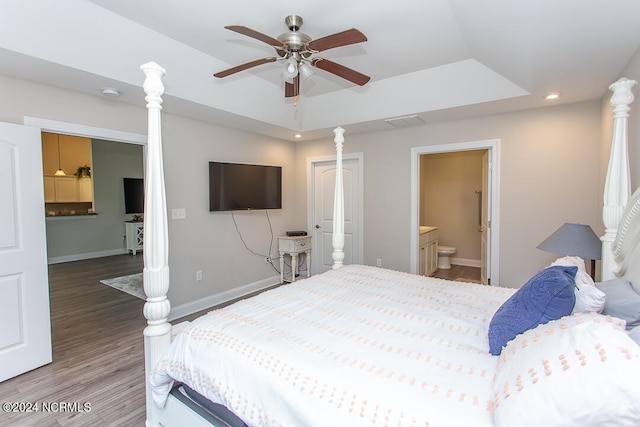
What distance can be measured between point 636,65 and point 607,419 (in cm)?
241

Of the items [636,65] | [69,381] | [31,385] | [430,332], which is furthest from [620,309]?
[31,385]

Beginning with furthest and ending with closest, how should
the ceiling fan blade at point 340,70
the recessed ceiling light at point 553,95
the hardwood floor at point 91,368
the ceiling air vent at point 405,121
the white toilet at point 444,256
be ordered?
the white toilet at point 444,256 → the ceiling air vent at point 405,121 → the recessed ceiling light at point 553,95 → the ceiling fan blade at point 340,70 → the hardwood floor at point 91,368

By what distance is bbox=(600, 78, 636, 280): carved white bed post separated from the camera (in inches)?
68.4

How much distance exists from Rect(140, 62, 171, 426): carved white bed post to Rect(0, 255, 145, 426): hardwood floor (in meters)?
0.74

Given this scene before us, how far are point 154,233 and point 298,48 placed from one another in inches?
59.0

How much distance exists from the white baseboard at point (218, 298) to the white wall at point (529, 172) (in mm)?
1965

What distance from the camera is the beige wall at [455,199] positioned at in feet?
19.1

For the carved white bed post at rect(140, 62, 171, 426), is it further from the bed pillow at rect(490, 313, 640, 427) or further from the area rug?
the area rug

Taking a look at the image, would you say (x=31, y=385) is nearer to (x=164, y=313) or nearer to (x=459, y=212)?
(x=164, y=313)

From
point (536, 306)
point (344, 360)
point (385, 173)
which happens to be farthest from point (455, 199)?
point (344, 360)

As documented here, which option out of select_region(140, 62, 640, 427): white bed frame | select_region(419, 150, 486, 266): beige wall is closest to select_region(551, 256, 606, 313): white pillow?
select_region(140, 62, 640, 427): white bed frame

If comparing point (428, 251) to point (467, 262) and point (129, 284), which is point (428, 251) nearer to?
point (467, 262)

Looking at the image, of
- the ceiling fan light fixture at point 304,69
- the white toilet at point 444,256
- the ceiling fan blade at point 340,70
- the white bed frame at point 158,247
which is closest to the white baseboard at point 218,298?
the white bed frame at point 158,247

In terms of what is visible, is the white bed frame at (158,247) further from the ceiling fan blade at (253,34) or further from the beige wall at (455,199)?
the beige wall at (455,199)
